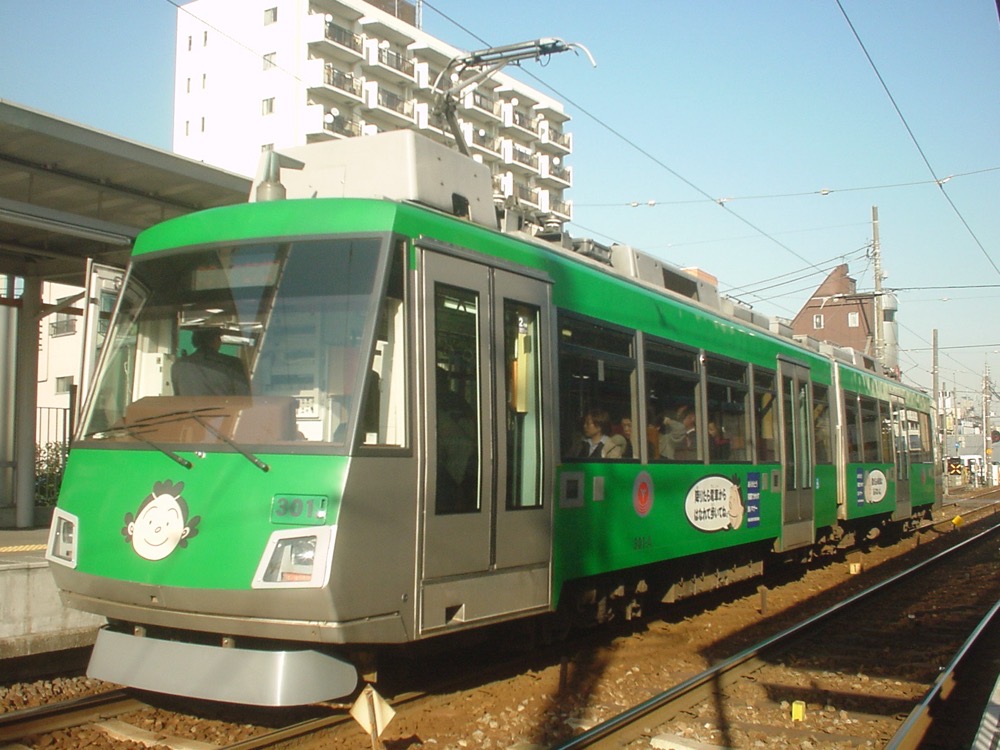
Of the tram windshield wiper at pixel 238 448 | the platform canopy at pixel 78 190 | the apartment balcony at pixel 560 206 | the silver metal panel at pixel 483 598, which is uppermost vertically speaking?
the apartment balcony at pixel 560 206

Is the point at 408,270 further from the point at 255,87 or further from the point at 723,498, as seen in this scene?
the point at 255,87

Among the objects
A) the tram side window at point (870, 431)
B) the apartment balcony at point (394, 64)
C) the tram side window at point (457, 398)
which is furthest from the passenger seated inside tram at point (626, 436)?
the apartment balcony at point (394, 64)

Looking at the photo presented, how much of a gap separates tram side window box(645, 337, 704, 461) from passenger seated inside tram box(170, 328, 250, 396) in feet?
12.4

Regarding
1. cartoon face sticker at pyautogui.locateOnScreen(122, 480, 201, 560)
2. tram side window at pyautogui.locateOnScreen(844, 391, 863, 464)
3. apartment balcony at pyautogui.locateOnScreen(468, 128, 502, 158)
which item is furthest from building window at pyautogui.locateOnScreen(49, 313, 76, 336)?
apartment balcony at pyautogui.locateOnScreen(468, 128, 502, 158)

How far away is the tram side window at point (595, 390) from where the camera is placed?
7238 mm

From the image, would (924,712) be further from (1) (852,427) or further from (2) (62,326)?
(2) (62,326)

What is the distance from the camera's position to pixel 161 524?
5.55 metres

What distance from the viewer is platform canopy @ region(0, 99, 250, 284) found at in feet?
30.1

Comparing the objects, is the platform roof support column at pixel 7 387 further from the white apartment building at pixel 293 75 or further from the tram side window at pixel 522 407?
the white apartment building at pixel 293 75

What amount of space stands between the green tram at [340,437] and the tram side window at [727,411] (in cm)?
192

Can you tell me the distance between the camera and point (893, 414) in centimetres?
1816

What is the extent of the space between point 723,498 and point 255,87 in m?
48.5

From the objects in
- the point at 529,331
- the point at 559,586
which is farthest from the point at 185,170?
the point at 559,586

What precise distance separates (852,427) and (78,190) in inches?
420
